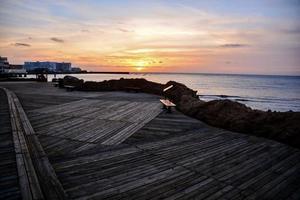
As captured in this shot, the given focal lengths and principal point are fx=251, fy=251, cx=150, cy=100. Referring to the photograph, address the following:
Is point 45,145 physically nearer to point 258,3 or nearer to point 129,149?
point 129,149

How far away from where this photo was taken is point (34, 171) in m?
4.46

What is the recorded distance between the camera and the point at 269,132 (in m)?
7.57

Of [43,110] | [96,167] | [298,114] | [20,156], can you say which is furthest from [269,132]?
[43,110]

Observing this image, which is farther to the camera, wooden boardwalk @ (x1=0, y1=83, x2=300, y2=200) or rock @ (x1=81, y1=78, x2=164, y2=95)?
rock @ (x1=81, y1=78, x2=164, y2=95)

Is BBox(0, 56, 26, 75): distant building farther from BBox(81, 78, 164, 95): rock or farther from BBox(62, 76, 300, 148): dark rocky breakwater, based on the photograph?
BBox(62, 76, 300, 148): dark rocky breakwater

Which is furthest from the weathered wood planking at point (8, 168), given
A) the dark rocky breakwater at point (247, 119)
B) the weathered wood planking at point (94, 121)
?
the dark rocky breakwater at point (247, 119)

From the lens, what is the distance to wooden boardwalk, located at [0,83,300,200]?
4.12 m

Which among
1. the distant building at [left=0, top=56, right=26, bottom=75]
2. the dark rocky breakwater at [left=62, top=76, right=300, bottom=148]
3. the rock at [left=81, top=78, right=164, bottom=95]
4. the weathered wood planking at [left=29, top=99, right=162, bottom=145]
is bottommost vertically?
the weathered wood planking at [left=29, top=99, right=162, bottom=145]

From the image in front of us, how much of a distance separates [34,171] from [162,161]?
2522 millimetres

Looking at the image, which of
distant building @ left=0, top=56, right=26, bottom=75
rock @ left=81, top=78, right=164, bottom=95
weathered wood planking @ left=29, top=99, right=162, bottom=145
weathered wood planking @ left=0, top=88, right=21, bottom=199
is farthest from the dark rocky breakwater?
distant building @ left=0, top=56, right=26, bottom=75

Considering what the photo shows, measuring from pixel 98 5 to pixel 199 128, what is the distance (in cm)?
1846

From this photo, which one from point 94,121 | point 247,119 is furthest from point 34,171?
point 247,119

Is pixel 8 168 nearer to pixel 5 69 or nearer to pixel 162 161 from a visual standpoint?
pixel 162 161

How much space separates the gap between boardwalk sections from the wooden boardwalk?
0.23ft
